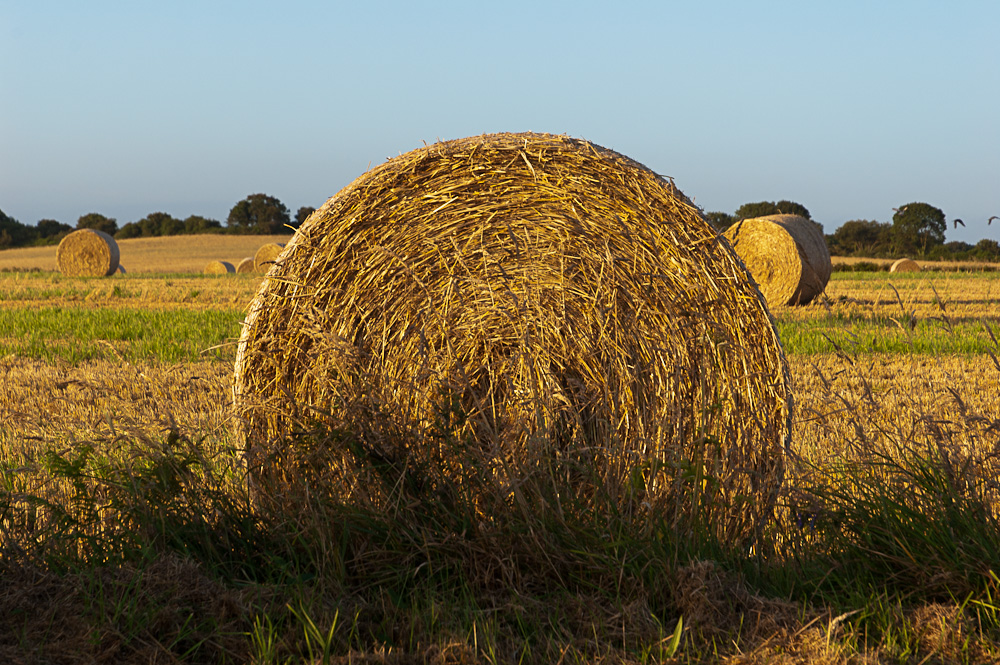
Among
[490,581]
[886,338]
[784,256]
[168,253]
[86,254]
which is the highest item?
[168,253]

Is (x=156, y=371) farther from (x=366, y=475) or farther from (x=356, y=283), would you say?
(x=366, y=475)

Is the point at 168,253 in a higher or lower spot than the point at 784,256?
higher

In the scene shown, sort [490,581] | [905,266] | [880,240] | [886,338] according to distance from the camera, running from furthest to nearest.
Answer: [880,240], [905,266], [886,338], [490,581]

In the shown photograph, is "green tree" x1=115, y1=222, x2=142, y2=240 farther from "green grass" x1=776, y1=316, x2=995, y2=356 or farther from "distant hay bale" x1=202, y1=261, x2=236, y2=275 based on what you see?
"green grass" x1=776, y1=316, x2=995, y2=356

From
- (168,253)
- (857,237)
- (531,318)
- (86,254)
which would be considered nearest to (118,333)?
(531,318)

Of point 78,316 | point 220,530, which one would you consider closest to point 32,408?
point 220,530

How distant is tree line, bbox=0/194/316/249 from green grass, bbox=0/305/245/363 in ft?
167

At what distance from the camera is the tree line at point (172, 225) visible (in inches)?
2484

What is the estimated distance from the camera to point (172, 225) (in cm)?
6719

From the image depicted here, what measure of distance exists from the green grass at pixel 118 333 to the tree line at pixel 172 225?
2006 inches

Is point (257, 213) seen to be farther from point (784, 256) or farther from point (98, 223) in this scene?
point (784, 256)

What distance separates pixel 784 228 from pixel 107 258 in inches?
901

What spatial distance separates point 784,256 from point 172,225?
60877mm

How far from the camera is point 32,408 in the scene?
6.41 meters
